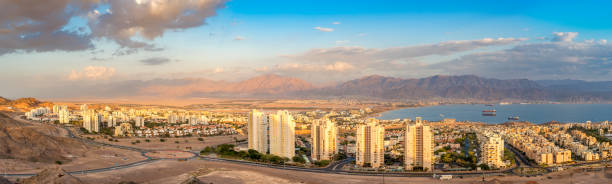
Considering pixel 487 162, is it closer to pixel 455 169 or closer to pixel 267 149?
pixel 455 169

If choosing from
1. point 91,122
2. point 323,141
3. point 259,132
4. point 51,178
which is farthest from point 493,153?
point 91,122

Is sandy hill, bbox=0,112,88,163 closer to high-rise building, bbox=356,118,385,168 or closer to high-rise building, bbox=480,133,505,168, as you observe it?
high-rise building, bbox=356,118,385,168

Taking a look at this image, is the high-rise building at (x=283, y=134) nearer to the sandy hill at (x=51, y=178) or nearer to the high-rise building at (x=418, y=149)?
the high-rise building at (x=418, y=149)

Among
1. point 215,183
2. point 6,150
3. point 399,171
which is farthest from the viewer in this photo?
point 399,171

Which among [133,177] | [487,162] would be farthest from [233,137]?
[487,162]

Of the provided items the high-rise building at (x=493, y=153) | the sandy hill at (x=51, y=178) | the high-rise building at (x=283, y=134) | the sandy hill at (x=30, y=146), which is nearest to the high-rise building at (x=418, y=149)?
the high-rise building at (x=493, y=153)

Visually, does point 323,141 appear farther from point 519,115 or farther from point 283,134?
point 519,115
